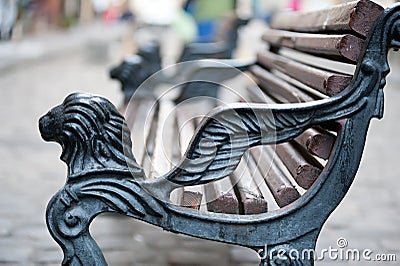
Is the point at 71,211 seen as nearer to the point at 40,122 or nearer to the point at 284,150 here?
the point at 40,122

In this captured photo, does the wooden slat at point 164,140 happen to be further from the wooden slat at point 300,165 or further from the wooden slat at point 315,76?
the wooden slat at point 315,76

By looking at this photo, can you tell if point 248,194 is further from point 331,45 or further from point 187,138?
point 187,138

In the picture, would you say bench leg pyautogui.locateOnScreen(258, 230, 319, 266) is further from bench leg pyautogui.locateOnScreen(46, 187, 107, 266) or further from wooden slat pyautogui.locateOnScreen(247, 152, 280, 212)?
bench leg pyautogui.locateOnScreen(46, 187, 107, 266)

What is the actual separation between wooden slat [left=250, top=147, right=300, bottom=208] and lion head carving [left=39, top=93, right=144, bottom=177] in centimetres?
46

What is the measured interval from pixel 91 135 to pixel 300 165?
684mm

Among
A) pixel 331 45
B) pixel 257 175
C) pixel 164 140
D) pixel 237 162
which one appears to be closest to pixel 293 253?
pixel 237 162

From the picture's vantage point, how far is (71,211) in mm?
2412

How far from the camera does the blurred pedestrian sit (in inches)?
658

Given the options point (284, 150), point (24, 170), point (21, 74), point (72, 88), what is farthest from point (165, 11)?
point (284, 150)

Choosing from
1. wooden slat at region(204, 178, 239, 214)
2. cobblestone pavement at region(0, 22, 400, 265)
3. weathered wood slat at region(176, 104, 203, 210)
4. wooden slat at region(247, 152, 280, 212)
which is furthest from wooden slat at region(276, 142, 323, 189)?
cobblestone pavement at region(0, 22, 400, 265)

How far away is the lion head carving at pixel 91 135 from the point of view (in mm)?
2365

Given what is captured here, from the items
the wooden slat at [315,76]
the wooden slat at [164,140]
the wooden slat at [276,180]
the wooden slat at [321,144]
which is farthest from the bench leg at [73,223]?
the wooden slat at [315,76]

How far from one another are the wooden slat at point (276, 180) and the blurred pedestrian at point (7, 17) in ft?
46.4

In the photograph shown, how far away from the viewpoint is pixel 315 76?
109 inches
